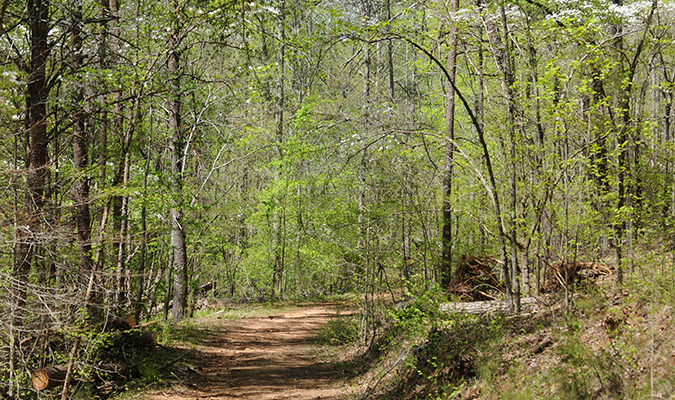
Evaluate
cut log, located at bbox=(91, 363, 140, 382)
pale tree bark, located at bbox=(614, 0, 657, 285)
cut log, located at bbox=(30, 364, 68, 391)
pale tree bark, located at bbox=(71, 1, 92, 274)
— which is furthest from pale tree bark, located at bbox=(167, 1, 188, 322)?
pale tree bark, located at bbox=(614, 0, 657, 285)

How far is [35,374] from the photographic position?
20.4 feet

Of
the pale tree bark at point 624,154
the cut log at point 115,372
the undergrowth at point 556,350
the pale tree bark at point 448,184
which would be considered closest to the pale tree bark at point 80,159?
the cut log at point 115,372

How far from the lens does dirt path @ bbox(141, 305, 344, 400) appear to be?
25.8 feet

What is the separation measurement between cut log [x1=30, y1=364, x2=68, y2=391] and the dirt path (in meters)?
1.26

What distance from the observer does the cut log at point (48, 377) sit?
6215 mm

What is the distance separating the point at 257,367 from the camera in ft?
31.6

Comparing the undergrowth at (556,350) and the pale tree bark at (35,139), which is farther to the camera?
the pale tree bark at (35,139)

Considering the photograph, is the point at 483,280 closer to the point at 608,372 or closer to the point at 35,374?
the point at 608,372

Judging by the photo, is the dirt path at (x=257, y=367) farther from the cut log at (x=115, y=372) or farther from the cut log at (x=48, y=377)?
Answer: the cut log at (x=48, y=377)

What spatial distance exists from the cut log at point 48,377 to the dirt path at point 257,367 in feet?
4.14

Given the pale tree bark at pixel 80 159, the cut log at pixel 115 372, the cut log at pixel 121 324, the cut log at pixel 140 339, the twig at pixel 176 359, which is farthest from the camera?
the twig at pixel 176 359

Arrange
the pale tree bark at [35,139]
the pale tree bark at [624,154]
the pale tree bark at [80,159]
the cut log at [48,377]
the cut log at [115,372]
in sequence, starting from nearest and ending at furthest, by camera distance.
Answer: the pale tree bark at [35,139] < the pale tree bark at [624,154] < the cut log at [48,377] < the pale tree bark at [80,159] < the cut log at [115,372]

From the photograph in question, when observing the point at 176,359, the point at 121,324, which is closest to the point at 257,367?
the point at 176,359

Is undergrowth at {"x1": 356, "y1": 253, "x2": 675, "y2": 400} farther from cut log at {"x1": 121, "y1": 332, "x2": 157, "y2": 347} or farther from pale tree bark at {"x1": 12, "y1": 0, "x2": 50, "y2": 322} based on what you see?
pale tree bark at {"x1": 12, "y1": 0, "x2": 50, "y2": 322}
